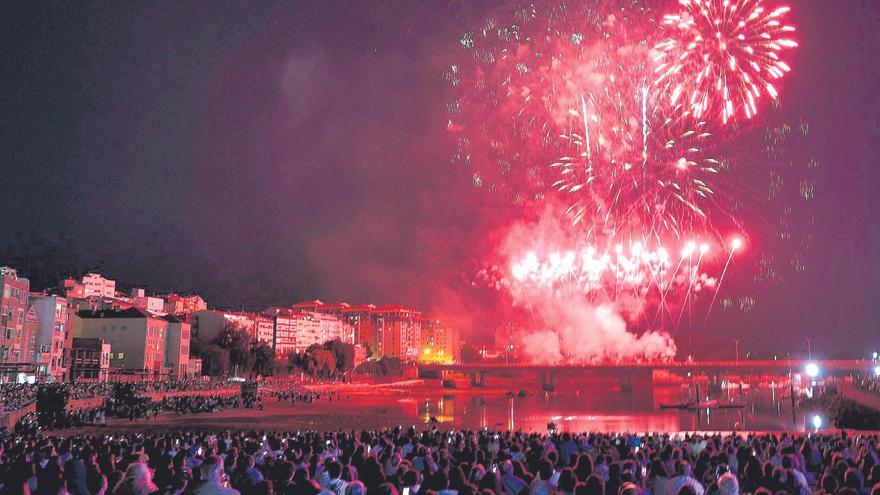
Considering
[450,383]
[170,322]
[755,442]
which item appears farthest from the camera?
[450,383]

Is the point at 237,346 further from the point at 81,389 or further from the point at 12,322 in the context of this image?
the point at 81,389

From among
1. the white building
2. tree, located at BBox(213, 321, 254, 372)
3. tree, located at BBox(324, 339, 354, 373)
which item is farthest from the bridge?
the white building

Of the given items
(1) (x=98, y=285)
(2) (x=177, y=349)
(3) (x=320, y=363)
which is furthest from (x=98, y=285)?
(2) (x=177, y=349)

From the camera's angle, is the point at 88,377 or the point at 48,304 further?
the point at 88,377

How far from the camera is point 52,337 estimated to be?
225ft

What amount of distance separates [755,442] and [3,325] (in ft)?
190

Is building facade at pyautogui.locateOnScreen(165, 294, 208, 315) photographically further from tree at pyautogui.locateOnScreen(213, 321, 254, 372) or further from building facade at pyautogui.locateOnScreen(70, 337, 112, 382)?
building facade at pyautogui.locateOnScreen(70, 337, 112, 382)

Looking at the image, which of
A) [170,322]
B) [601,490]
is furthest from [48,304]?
[601,490]

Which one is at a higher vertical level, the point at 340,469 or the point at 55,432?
the point at 340,469

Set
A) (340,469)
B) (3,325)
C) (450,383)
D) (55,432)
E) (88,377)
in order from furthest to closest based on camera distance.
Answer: (450,383)
(88,377)
(3,325)
(55,432)
(340,469)

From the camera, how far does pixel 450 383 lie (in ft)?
449

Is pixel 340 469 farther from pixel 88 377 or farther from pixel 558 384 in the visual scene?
pixel 558 384

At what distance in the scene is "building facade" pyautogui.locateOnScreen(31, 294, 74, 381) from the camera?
219 feet

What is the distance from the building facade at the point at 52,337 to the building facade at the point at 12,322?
3.82 m
